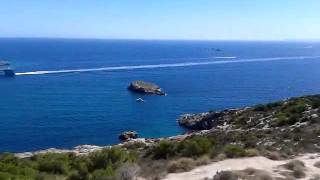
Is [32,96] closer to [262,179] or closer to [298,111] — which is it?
[298,111]

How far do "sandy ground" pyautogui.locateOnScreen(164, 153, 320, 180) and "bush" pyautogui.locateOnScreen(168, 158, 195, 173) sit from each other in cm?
29

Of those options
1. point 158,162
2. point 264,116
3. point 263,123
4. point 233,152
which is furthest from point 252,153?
point 264,116

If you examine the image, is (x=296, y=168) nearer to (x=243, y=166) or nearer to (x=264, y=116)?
(x=243, y=166)

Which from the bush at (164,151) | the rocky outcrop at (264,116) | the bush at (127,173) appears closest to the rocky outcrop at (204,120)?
the rocky outcrop at (264,116)

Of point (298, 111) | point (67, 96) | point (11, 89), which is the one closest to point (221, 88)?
point (67, 96)

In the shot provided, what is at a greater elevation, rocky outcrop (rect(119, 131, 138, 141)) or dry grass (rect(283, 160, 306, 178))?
dry grass (rect(283, 160, 306, 178))

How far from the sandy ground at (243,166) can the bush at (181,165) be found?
29 centimetres

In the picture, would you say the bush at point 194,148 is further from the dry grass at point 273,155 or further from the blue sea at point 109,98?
the blue sea at point 109,98

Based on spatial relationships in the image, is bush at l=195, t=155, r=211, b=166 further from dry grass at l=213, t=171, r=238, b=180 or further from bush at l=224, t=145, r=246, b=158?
dry grass at l=213, t=171, r=238, b=180

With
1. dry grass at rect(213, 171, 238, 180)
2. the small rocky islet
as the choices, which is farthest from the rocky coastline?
the small rocky islet

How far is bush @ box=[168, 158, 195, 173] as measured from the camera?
16.5 metres

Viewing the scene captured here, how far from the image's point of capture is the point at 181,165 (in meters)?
16.7

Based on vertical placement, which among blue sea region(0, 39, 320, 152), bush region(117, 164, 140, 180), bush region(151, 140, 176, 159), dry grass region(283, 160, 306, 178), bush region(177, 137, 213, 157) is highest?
bush region(117, 164, 140, 180)

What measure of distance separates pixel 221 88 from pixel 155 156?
98.7 m
